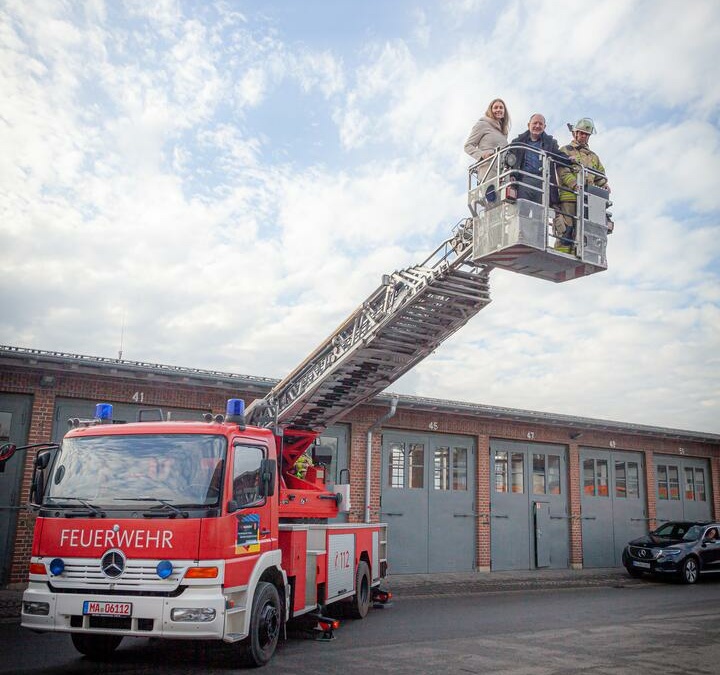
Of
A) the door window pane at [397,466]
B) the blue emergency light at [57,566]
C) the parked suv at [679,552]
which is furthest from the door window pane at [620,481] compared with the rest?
the blue emergency light at [57,566]

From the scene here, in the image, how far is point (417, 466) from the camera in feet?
58.8

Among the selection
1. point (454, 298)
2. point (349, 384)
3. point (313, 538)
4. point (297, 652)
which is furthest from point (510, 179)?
point (297, 652)

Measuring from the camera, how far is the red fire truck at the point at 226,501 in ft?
20.9

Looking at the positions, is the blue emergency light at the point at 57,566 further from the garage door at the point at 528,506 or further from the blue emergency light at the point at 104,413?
the garage door at the point at 528,506

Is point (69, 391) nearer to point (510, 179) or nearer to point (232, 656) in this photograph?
point (232, 656)

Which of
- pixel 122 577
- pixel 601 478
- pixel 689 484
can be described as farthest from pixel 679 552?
pixel 122 577

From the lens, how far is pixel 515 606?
41.2 feet

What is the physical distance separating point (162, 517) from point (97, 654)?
209 centimetres

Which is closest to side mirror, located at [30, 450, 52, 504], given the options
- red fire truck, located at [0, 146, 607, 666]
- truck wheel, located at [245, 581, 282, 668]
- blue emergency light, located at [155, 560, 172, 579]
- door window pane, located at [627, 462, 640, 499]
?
red fire truck, located at [0, 146, 607, 666]

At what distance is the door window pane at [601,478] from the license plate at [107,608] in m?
18.0

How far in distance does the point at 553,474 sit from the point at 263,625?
49.3 ft

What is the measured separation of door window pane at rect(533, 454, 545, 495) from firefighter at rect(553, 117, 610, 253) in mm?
12866

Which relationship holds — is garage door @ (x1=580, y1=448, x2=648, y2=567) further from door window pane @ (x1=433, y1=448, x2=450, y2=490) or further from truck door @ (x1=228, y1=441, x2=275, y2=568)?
truck door @ (x1=228, y1=441, x2=275, y2=568)

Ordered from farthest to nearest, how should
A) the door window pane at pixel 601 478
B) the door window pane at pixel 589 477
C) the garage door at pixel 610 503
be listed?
the door window pane at pixel 601 478, the door window pane at pixel 589 477, the garage door at pixel 610 503
